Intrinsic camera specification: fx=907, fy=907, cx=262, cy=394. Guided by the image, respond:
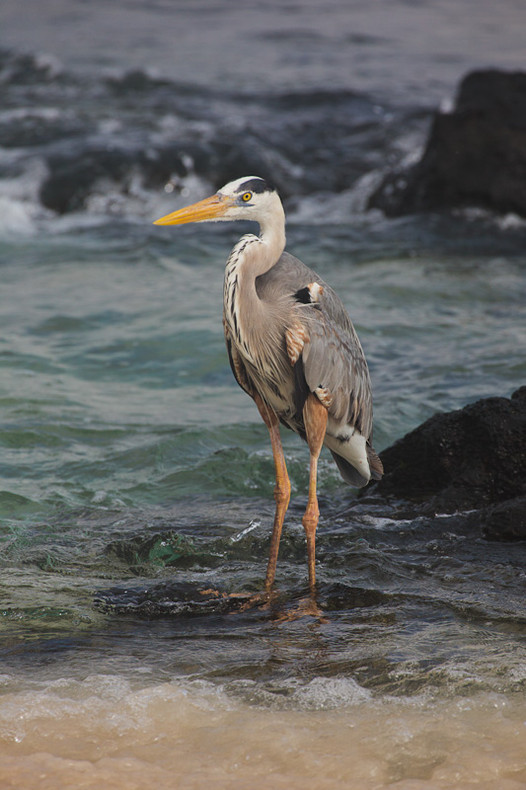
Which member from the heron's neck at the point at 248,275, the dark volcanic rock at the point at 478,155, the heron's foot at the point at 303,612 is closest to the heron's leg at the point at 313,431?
the heron's foot at the point at 303,612

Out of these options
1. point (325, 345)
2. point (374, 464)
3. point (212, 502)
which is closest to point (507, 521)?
point (374, 464)

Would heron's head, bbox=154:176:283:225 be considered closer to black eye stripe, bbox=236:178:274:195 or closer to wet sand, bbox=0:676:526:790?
black eye stripe, bbox=236:178:274:195

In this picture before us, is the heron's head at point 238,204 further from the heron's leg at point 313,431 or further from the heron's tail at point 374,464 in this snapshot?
the heron's tail at point 374,464

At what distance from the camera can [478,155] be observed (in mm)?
11344

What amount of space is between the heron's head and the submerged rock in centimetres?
162

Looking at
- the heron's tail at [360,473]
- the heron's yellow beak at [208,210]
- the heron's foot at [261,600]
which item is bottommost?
the heron's foot at [261,600]

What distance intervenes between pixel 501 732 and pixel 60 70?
19.1m

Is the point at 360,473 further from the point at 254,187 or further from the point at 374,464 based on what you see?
the point at 254,187

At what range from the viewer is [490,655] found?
3.50 meters

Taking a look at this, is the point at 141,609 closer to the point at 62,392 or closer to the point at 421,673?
the point at 421,673

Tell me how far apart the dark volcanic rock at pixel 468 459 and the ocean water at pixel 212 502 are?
9.6 inches

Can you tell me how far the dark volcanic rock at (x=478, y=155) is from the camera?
11242 mm

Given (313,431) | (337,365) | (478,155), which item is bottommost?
(313,431)

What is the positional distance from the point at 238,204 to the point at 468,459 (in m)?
1.93
